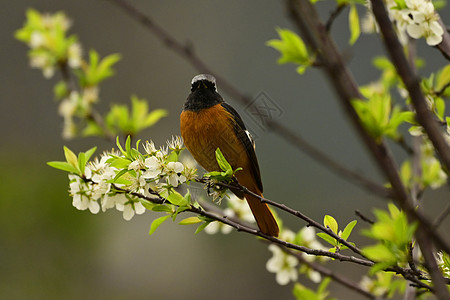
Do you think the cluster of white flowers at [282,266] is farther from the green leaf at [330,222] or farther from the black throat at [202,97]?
the black throat at [202,97]

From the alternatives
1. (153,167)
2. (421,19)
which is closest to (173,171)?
(153,167)

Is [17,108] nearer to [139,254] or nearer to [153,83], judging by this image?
[153,83]

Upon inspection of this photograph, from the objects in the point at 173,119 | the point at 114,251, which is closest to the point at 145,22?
the point at 114,251

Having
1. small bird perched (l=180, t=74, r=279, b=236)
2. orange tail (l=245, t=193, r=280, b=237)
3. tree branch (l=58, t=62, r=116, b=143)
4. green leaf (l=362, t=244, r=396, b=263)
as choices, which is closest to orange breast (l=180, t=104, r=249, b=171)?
small bird perched (l=180, t=74, r=279, b=236)

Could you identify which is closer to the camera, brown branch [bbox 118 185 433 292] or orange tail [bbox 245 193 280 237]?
brown branch [bbox 118 185 433 292]

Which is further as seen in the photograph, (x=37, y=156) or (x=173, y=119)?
(x=173, y=119)

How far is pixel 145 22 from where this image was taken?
1.26 metres

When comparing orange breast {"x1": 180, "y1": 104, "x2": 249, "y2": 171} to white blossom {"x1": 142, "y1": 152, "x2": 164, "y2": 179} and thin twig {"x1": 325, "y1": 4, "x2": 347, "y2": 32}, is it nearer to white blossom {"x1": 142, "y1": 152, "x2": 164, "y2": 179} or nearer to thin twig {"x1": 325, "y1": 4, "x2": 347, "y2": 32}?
white blossom {"x1": 142, "y1": 152, "x2": 164, "y2": 179}

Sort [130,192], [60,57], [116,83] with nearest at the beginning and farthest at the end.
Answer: [130,192], [60,57], [116,83]

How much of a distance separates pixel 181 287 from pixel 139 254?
0.69 meters

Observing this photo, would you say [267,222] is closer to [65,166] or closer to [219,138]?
[219,138]

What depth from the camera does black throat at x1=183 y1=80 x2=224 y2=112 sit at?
2.00 m

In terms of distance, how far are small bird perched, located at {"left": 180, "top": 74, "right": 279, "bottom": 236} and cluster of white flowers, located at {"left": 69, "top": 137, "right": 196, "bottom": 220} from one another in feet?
1.89

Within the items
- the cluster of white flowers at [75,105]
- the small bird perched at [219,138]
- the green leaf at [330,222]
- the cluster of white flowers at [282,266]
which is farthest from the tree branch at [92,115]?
the green leaf at [330,222]
